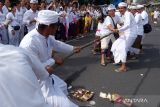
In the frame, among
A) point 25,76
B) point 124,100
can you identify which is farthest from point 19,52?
point 124,100

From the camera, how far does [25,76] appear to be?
8.54 feet

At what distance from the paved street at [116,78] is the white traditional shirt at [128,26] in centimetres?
95

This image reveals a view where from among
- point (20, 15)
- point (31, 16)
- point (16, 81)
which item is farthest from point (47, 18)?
point (20, 15)

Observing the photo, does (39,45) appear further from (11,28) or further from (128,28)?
(11,28)

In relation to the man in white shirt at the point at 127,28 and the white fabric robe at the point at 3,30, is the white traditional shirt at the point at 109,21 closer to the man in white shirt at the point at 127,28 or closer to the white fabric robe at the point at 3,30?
the man in white shirt at the point at 127,28

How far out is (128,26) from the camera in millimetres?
11039

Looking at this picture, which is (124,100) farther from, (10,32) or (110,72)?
(10,32)

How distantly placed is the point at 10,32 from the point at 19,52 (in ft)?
35.1

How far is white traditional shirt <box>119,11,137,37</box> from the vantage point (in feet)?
36.1

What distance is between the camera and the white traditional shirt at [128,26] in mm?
11008

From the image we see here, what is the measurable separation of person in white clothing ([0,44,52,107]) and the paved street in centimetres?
453

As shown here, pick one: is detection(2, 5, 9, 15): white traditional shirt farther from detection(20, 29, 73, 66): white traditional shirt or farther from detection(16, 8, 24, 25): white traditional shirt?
detection(20, 29, 73, 66): white traditional shirt

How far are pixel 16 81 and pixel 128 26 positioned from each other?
28.6ft

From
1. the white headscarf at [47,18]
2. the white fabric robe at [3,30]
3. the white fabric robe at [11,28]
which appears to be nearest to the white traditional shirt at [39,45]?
the white headscarf at [47,18]
